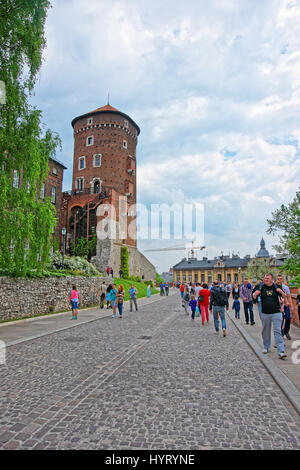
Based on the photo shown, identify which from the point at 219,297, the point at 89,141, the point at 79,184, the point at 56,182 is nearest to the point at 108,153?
the point at 89,141

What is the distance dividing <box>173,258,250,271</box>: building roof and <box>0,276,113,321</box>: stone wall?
269 feet

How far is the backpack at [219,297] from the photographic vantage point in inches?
403

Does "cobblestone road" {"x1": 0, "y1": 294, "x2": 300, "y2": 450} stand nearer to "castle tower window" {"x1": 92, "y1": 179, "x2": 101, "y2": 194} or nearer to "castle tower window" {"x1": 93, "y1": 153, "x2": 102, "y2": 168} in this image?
"castle tower window" {"x1": 92, "y1": 179, "x2": 101, "y2": 194}

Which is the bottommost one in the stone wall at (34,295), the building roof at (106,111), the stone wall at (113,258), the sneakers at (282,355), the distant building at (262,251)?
the sneakers at (282,355)

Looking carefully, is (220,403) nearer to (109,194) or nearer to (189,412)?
(189,412)

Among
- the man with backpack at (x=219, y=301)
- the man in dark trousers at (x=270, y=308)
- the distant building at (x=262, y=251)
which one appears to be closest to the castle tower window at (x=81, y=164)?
the man with backpack at (x=219, y=301)

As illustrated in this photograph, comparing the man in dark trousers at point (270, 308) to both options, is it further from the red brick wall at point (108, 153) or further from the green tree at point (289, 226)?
the red brick wall at point (108, 153)

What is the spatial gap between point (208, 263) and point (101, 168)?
214 ft

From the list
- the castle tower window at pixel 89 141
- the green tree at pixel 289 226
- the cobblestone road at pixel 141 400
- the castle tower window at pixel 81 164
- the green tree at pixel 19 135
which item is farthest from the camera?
A: the castle tower window at pixel 81 164

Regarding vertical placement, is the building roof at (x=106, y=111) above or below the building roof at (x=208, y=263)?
above

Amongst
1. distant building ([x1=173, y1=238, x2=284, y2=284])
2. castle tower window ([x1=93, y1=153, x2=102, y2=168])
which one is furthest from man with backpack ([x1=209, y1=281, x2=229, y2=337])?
distant building ([x1=173, y1=238, x2=284, y2=284])

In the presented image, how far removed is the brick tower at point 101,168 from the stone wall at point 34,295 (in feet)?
80.7
